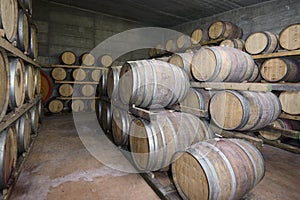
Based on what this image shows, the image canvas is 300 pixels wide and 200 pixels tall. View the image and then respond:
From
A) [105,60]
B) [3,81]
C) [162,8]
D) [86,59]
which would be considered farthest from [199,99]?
[105,60]

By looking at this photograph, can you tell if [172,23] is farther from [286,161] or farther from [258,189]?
[258,189]

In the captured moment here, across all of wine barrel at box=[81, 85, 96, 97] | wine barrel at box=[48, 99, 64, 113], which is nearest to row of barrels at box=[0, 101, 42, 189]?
wine barrel at box=[48, 99, 64, 113]

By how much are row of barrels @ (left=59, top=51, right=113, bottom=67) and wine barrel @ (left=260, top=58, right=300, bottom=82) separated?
21.0 ft

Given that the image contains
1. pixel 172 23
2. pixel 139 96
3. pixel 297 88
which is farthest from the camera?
pixel 172 23

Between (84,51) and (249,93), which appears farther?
(84,51)

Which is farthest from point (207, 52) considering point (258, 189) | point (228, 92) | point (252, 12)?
point (252, 12)

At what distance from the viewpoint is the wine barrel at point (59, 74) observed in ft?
24.7

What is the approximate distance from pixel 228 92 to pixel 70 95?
680cm

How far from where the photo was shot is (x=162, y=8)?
7.29 meters

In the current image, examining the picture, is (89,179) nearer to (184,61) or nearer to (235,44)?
(184,61)

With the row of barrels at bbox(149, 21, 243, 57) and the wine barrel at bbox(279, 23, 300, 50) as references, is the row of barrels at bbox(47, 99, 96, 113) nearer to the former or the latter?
the row of barrels at bbox(149, 21, 243, 57)

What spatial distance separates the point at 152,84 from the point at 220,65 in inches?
46.7

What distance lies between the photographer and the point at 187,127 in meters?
2.63

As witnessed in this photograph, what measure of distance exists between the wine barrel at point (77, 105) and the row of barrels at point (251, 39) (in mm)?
4748
